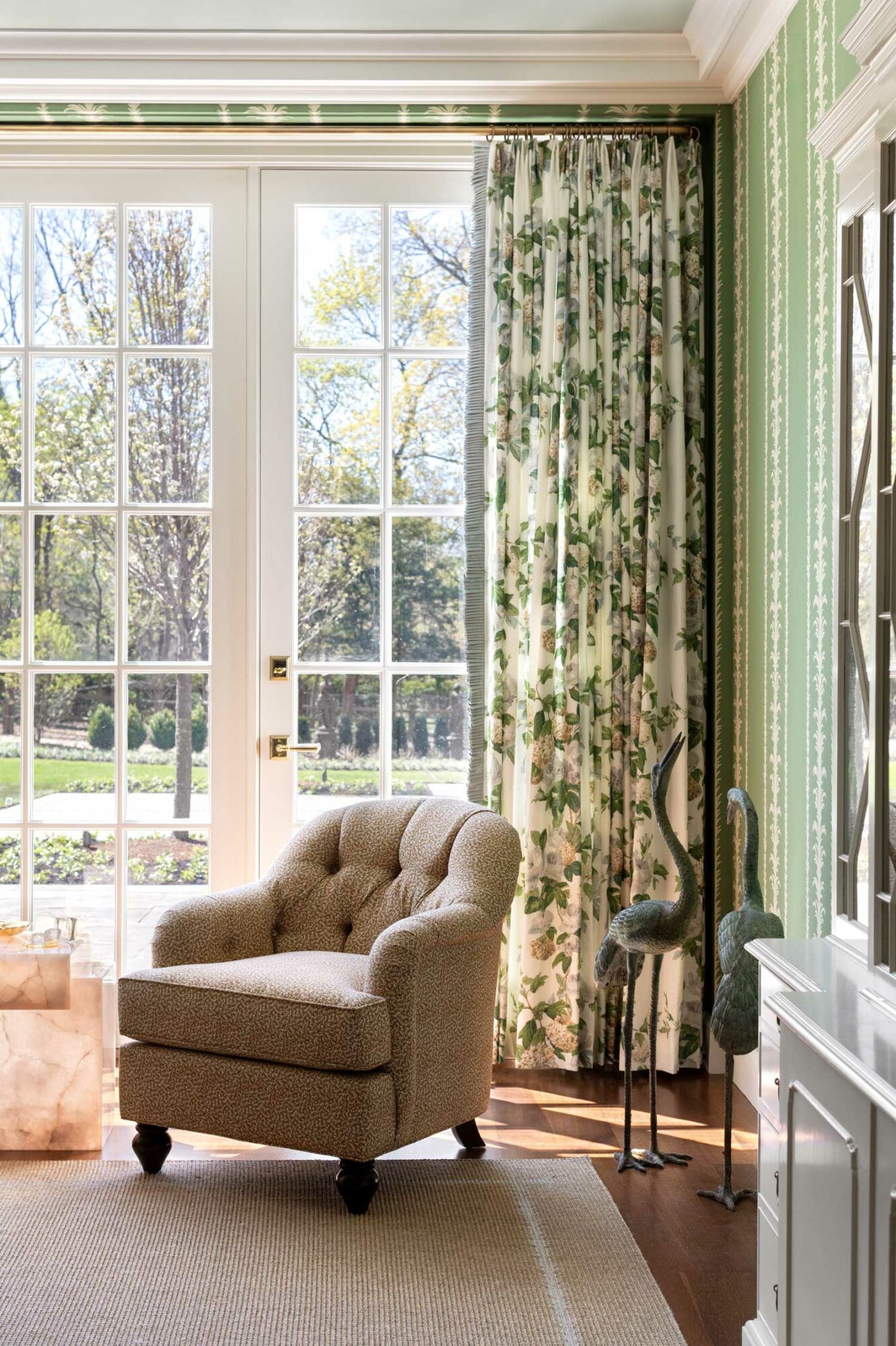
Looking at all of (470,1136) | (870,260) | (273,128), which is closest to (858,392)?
(870,260)

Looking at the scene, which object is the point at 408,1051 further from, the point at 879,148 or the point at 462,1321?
the point at 879,148

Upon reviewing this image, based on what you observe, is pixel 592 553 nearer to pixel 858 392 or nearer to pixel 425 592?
pixel 425 592

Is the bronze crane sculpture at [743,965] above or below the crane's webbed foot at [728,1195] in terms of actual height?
above

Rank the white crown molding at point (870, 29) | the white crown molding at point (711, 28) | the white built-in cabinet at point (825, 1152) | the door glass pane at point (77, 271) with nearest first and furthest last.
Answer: the white built-in cabinet at point (825, 1152) → the white crown molding at point (870, 29) → the white crown molding at point (711, 28) → the door glass pane at point (77, 271)

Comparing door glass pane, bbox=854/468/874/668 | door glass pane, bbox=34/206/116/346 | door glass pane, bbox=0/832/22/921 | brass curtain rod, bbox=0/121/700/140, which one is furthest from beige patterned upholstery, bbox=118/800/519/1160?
brass curtain rod, bbox=0/121/700/140

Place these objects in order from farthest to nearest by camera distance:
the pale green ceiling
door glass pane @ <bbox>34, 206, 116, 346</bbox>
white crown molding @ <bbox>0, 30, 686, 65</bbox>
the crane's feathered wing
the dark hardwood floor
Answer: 1. door glass pane @ <bbox>34, 206, 116, 346</bbox>
2. white crown molding @ <bbox>0, 30, 686, 65</bbox>
3. the pale green ceiling
4. the crane's feathered wing
5. the dark hardwood floor

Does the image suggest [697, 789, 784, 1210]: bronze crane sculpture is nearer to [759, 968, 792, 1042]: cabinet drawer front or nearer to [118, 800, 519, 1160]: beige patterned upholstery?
[759, 968, 792, 1042]: cabinet drawer front

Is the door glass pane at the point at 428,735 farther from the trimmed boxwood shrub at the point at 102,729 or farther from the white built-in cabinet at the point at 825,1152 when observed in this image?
the white built-in cabinet at the point at 825,1152

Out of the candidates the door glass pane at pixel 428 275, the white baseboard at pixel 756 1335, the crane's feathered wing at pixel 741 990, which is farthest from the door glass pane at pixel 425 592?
the white baseboard at pixel 756 1335

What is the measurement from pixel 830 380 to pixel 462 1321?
6.75 feet

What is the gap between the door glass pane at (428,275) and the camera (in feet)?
11.6

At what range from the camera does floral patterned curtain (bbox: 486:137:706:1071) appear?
336 centimetres

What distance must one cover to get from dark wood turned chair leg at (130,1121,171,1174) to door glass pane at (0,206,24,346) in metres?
2.33

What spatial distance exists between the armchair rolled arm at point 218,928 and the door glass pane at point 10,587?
115 cm
